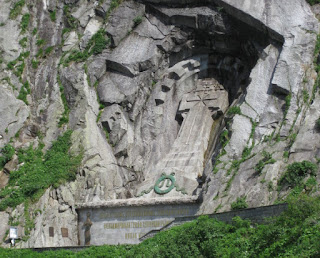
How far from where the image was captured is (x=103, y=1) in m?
30.8

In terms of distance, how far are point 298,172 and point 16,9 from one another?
17.9 m

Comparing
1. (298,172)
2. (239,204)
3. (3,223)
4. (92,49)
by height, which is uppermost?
(92,49)

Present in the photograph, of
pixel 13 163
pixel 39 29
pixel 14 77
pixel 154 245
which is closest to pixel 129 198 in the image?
pixel 13 163

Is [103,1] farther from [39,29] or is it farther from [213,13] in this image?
[213,13]

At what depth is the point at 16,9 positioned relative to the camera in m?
31.1

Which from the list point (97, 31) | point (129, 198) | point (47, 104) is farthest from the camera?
point (97, 31)

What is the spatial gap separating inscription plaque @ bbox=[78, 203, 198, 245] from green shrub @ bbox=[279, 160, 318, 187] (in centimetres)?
413

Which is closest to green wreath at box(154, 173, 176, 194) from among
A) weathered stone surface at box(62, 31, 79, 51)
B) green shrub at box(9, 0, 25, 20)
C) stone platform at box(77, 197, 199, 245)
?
stone platform at box(77, 197, 199, 245)

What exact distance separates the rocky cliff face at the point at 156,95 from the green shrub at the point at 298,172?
64cm

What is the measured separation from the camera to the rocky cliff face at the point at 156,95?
2350 centimetres

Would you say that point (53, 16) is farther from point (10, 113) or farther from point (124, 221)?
point (124, 221)

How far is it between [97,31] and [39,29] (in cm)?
311

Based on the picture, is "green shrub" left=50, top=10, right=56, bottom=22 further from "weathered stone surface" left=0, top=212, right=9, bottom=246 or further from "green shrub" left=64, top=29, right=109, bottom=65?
"weathered stone surface" left=0, top=212, right=9, bottom=246

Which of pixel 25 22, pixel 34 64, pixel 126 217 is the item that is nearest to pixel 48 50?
pixel 34 64
